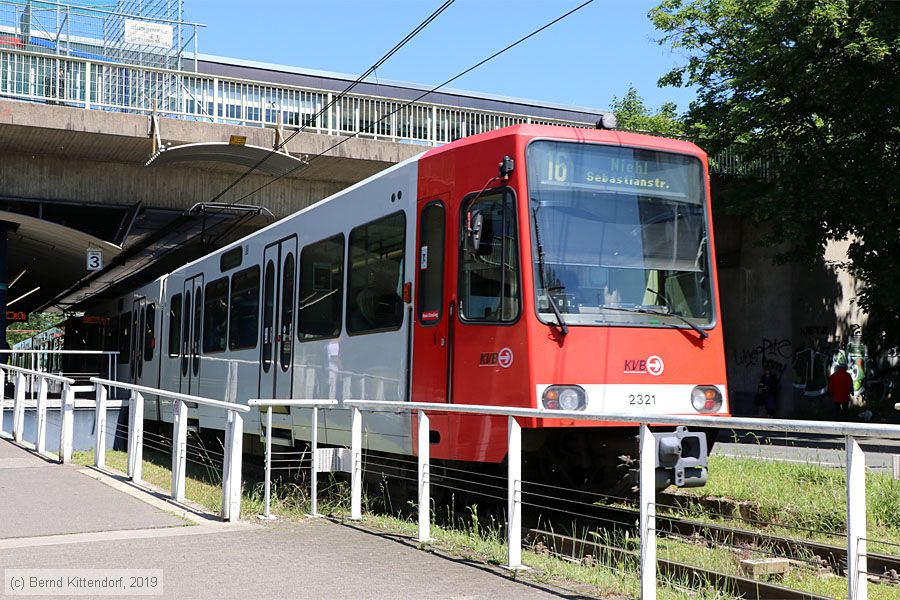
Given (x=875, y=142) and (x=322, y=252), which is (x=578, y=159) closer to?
(x=322, y=252)

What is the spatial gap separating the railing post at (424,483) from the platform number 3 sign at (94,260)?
56.1 feet

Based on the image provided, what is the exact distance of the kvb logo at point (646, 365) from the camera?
8.45 metres

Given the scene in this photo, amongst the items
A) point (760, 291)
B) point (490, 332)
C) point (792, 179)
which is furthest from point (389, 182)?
point (760, 291)

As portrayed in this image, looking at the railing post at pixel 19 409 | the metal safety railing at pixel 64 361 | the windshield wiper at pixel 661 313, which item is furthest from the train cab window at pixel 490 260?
the metal safety railing at pixel 64 361

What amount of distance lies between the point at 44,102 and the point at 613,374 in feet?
51.1

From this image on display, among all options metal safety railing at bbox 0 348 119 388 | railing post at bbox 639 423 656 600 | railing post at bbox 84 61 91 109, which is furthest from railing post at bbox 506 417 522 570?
railing post at bbox 84 61 91 109

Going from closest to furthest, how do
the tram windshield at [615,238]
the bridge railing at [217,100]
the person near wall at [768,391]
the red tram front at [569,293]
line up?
the red tram front at [569,293] → the tram windshield at [615,238] → the bridge railing at [217,100] → the person near wall at [768,391]

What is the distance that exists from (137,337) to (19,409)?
6.29 m

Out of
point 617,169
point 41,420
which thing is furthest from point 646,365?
point 41,420

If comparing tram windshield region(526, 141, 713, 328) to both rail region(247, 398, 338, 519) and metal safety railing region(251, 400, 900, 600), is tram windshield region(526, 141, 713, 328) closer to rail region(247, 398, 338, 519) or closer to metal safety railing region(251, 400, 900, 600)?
metal safety railing region(251, 400, 900, 600)

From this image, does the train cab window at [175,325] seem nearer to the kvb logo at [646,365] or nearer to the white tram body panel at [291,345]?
the white tram body panel at [291,345]

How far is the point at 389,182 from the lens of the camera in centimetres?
1016

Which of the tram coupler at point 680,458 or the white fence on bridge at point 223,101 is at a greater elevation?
the white fence on bridge at point 223,101

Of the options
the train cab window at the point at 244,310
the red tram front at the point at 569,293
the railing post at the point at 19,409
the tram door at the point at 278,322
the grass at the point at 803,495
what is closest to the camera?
the red tram front at the point at 569,293
